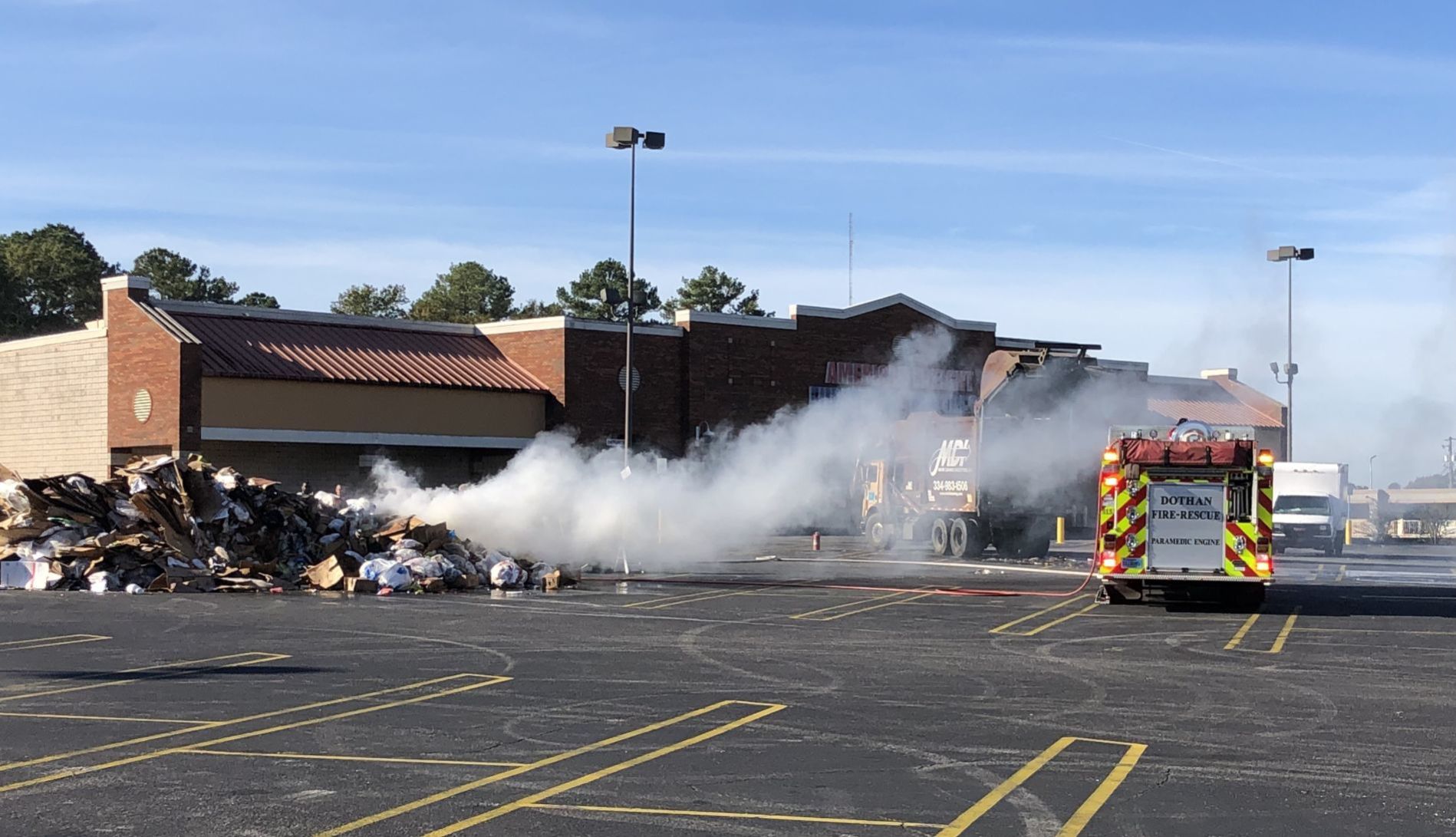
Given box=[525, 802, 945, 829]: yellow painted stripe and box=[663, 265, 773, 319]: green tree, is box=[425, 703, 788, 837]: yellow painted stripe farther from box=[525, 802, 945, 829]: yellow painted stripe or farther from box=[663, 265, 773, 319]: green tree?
box=[663, 265, 773, 319]: green tree

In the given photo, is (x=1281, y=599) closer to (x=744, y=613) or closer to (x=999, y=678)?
(x=744, y=613)

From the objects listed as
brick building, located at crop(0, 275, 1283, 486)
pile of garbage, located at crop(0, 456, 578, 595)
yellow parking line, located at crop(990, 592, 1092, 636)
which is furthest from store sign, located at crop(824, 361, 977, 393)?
yellow parking line, located at crop(990, 592, 1092, 636)

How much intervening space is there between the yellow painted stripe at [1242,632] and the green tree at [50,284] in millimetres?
63817

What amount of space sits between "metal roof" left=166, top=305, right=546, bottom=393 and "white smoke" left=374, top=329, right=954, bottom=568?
20.7ft

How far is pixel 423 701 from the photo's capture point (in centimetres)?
1276

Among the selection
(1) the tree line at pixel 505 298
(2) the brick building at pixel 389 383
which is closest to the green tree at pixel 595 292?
(1) the tree line at pixel 505 298

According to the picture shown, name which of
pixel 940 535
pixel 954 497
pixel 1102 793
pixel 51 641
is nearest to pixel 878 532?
pixel 940 535

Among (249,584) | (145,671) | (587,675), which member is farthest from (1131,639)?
(249,584)

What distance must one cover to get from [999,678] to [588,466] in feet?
61.2

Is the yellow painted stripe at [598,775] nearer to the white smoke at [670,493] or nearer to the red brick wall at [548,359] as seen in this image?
the white smoke at [670,493]

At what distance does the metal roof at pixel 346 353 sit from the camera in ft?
138

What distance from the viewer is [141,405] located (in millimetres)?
41125

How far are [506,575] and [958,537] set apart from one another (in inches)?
511

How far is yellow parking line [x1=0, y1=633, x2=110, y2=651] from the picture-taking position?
16.8 m
